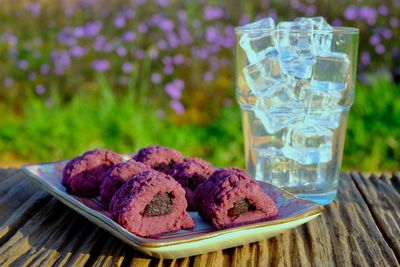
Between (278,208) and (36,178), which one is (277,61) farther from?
(36,178)

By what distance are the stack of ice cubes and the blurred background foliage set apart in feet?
7.41

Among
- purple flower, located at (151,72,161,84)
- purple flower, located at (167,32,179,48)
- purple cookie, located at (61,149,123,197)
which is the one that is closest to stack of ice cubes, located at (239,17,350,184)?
purple cookie, located at (61,149,123,197)

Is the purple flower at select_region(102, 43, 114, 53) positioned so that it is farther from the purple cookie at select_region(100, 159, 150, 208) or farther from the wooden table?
the purple cookie at select_region(100, 159, 150, 208)

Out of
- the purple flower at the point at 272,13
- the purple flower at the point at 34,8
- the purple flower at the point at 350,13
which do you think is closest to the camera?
the purple flower at the point at 350,13

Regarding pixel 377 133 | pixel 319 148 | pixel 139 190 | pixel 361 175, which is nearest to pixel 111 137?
pixel 377 133

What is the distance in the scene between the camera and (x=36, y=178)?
1619mm

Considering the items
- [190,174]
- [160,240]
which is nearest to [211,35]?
[190,174]

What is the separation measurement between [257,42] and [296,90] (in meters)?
0.16

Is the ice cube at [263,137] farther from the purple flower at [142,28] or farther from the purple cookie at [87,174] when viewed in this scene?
the purple flower at [142,28]

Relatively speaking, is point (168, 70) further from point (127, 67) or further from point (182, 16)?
point (182, 16)

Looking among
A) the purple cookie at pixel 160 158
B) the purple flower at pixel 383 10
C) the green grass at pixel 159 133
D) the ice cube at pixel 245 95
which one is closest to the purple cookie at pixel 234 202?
the purple cookie at pixel 160 158

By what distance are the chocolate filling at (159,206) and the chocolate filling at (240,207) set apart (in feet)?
0.41

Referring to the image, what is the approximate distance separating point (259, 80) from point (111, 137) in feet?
7.97

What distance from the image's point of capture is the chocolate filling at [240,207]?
1.27 m
